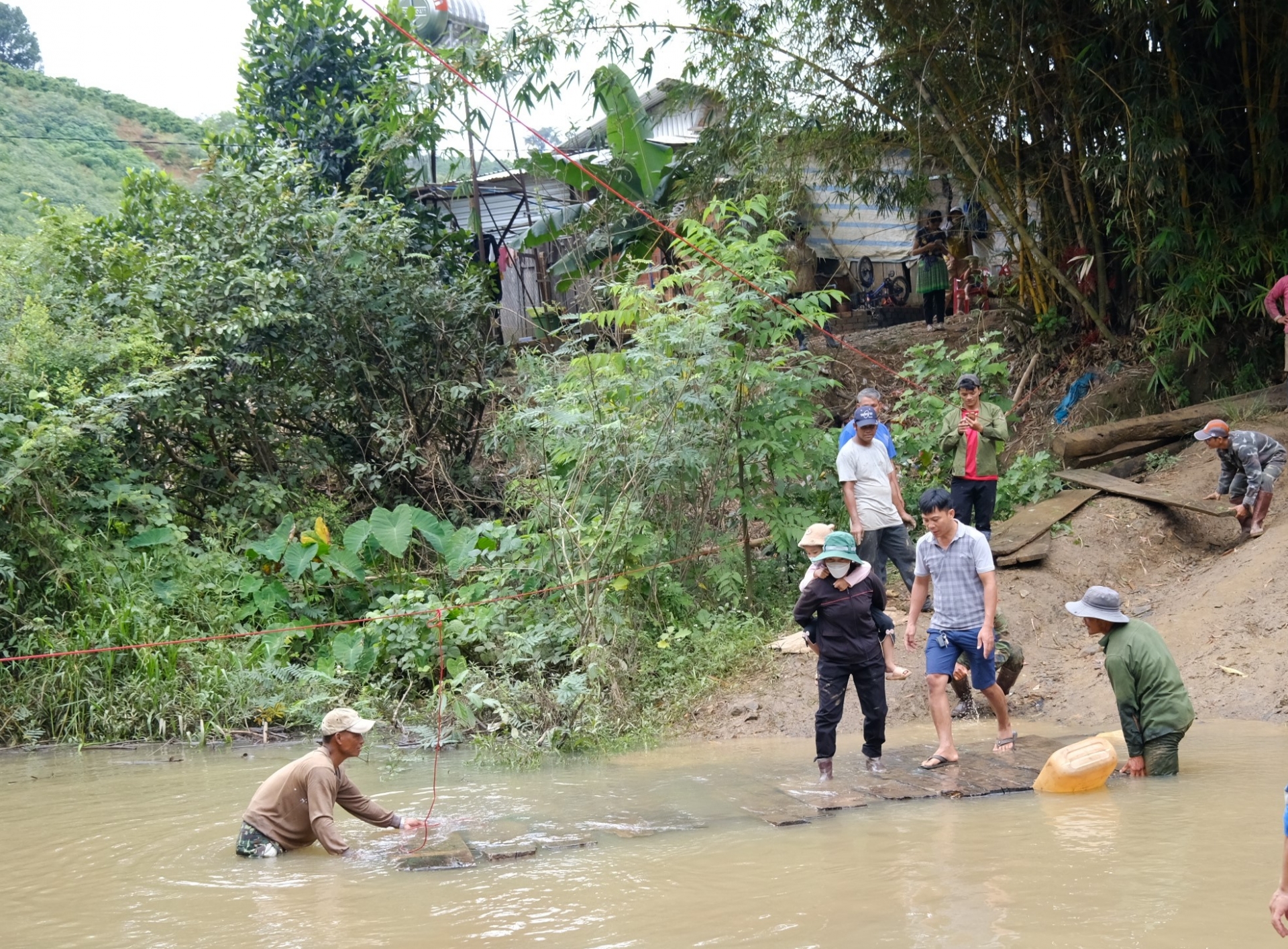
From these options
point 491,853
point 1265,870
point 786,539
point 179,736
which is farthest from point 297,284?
point 1265,870

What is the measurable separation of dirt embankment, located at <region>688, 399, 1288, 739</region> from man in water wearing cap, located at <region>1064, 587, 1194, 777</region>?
1328 mm

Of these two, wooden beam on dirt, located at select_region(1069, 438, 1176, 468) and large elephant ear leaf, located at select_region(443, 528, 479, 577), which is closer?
large elephant ear leaf, located at select_region(443, 528, 479, 577)

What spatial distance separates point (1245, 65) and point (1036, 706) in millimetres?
6844

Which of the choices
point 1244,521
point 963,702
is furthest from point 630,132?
point 963,702

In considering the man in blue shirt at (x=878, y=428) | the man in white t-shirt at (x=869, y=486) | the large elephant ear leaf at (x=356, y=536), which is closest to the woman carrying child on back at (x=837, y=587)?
the man in white t-shirt at (x=869, y=486)

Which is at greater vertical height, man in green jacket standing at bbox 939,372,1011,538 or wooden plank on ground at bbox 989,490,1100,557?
man in green jacket standing at bbox 939,372,1011,538

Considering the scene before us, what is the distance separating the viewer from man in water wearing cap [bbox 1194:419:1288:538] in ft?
32.4

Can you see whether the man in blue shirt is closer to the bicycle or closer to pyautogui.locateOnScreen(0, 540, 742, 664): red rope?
pyautogui.locateOnScreen(0, 540, 742, 664): red rope

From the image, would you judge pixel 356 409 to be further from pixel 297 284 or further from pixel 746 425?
pixel 746 425

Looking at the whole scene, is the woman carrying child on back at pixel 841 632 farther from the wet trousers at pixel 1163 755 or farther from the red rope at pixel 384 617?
the red rope at pixel 384 617

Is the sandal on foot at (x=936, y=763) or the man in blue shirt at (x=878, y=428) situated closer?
the sandal on foot at (x=936, y=763)

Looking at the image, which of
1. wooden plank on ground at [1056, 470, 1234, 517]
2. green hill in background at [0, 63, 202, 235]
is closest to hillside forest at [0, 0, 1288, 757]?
wooden plank on ground at [1056, 470, 1234, 517]

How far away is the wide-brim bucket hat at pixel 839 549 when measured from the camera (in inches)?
261

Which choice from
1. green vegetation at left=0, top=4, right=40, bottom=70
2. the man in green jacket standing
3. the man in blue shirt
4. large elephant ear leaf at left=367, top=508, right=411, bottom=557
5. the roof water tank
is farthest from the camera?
green vegetation at left=0, top=4, right=40, bottom=70
